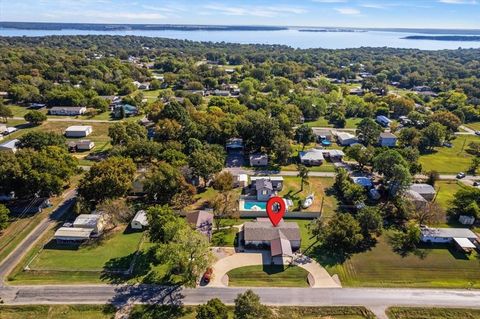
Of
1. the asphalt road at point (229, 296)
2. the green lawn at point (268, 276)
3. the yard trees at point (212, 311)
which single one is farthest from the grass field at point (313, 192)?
the yard trees at point (212, 311)

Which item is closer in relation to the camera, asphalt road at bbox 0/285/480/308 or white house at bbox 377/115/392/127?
asphalt road at bbox 0/285/480/308

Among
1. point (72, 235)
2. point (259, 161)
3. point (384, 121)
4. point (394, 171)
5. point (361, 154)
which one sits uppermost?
point (394, 171)

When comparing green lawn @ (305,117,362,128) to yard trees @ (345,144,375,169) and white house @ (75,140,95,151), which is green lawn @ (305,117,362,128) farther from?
white house @ (75,140,95,151)

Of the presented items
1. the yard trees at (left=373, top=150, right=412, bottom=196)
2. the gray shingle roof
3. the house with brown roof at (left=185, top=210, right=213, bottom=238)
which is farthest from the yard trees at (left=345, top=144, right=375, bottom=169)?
the house with brown roof at (left=185, top=210, right=213, bottom=238)

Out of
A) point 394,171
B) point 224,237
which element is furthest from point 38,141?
point 394,171

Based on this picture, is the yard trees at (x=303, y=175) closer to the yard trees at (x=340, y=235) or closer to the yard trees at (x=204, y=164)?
the yard trees at (x=204, y=164)

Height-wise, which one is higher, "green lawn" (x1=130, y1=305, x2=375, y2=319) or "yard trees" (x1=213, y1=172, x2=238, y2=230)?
"yard trees" (x1=213, y1=172, x2=238, y2=230)

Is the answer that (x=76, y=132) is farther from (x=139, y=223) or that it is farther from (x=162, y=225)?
(x=162, y=225)
